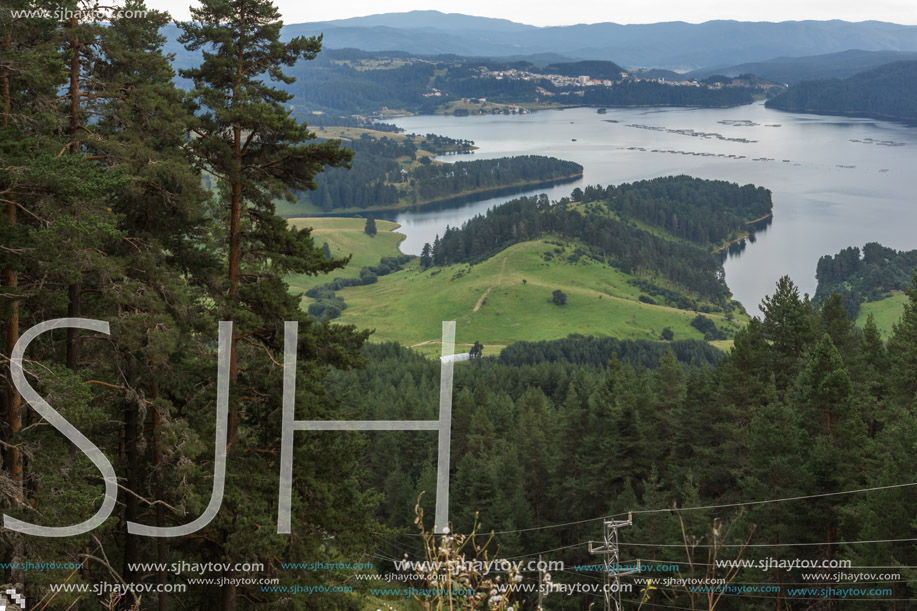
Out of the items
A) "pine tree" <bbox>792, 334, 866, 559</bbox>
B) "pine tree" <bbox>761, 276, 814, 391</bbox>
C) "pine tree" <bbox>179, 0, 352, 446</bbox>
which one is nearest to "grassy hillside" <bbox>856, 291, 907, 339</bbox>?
"pine tree" <bbox>761, 276, 814, 391</bbox>

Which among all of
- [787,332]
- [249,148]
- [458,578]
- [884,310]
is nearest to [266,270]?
[249,148]

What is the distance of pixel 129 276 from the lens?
1391 centimetres

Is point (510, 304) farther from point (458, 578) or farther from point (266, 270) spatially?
point (458, 578)

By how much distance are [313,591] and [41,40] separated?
433 inches

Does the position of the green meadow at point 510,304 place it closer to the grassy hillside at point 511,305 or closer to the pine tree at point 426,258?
the grassy hillside at point 511,305

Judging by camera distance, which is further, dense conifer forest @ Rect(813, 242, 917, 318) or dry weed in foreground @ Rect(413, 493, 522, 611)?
dense conifer forest @ Rect(813, 242, 917, 318)

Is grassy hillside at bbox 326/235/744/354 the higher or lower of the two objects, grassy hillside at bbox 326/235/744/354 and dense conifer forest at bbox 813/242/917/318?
the lower

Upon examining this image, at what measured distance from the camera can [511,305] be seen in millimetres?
162375

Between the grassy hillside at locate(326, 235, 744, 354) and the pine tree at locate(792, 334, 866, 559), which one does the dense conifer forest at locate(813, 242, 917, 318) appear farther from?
the pine tree at locate(792, 334, 866, 559)

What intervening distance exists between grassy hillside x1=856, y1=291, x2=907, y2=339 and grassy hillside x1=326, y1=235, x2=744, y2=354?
2340 centimetres

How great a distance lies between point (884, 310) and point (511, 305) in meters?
73.6

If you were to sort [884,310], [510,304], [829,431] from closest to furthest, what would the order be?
[829,431] → [884,310] → [510,304]

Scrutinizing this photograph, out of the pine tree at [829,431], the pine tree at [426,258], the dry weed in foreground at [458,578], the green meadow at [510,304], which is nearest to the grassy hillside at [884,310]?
the green meadow at [510,304]

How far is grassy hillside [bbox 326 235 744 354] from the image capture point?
150 m
